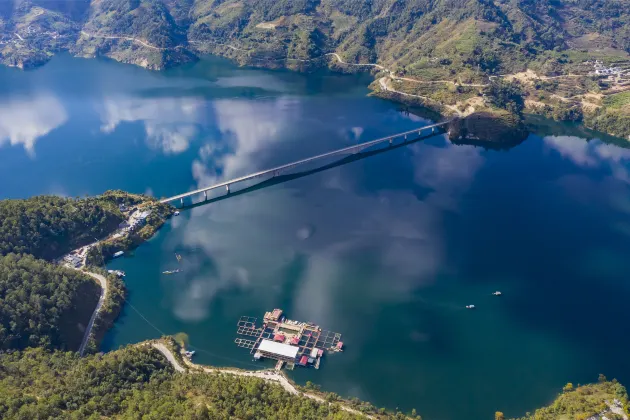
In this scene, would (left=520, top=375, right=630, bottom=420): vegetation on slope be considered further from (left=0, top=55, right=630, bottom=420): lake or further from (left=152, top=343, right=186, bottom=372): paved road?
(left=152, top=343, right=186, bottom=372): paved road

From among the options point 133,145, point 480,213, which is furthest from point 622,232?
point 133,145

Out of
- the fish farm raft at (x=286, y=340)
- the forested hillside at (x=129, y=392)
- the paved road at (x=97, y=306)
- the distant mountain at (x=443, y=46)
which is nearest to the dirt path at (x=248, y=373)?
the forested hillside at (x=129, y=392)

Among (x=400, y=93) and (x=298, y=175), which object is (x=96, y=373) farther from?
(x=400, y=93)

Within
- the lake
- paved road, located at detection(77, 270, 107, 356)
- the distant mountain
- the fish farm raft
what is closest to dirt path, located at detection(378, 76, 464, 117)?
the distant mountain

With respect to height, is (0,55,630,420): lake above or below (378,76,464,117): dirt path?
below

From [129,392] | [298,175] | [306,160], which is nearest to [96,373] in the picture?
[129,392]

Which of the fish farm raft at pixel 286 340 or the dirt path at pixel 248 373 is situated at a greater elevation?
the fish farm raft at pixel 286 340

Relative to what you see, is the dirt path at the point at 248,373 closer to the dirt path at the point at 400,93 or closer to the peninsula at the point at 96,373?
the peninsula at the point at 96,373

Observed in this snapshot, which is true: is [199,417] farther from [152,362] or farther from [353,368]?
→ [353,368]
